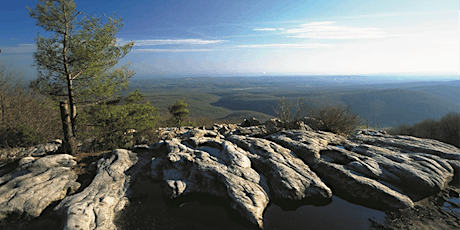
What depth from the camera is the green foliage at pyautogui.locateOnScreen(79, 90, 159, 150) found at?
42.8ft

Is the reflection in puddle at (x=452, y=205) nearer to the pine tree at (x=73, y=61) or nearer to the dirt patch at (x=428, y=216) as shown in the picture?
the dirt patch at (x=428, y=216)

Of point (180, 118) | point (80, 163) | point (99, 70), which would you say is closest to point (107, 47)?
point (99, 70)

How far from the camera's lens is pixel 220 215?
8.19 m

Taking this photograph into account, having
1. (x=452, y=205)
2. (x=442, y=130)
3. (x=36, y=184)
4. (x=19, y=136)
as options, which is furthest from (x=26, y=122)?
(x=442, y=130)

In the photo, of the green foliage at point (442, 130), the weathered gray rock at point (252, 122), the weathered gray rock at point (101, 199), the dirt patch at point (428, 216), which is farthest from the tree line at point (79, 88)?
the green foliage at point (442, 130)

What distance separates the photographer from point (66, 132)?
1209 centimetres

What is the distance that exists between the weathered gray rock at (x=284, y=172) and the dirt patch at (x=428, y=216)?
240cm

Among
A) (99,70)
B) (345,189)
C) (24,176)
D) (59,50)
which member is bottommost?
(345,189)

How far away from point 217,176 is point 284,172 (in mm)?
3407

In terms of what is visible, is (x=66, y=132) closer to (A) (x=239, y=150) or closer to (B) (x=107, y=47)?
(B) (x=107, y=47)

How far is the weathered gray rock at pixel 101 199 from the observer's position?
7105mm

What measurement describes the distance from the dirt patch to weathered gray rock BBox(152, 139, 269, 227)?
4.76m

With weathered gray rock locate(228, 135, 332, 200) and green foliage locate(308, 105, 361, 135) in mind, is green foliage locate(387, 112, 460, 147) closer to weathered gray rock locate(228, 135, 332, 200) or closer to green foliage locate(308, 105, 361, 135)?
green foliage locate(308, 105, 361, 135)

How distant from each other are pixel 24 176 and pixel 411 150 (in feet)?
71.2
